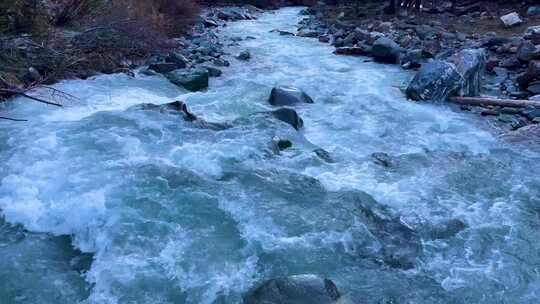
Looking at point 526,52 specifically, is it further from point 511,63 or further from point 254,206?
point 254,206

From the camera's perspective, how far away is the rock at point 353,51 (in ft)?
35.0

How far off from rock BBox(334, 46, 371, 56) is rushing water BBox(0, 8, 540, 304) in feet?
12.4

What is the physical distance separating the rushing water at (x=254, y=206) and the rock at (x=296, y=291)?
23cm

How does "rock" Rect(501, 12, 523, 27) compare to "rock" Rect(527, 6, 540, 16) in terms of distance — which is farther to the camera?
"rock" Rect(527, 6, 540, 16)

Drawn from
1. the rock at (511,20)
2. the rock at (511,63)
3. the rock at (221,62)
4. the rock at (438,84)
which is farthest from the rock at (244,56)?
the rock at (511,20)

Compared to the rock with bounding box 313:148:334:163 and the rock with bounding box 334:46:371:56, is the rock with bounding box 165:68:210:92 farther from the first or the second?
the rock with bounding box 334:46:371:56

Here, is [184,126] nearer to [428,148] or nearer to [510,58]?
[428,148]

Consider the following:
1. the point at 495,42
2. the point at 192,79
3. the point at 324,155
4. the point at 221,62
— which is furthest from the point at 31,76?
the point at 495,42

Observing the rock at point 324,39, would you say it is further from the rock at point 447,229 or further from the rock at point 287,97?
the rock at point 447,229

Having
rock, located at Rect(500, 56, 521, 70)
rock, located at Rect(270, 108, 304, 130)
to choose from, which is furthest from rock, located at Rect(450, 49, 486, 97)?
rock, located at Rect(270, 108, 304, 130)

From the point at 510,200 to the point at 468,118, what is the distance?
8.09 ft

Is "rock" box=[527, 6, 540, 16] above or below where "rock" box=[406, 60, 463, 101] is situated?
above

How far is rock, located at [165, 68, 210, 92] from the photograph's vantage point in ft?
26.7

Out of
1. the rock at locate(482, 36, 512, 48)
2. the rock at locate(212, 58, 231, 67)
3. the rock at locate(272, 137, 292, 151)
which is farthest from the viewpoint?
the rock at locate(482, 36, 512, 48)
